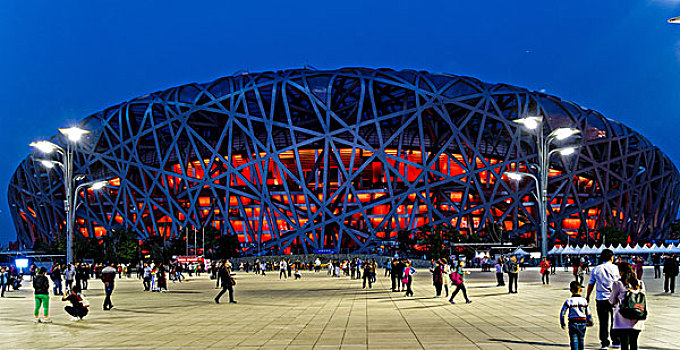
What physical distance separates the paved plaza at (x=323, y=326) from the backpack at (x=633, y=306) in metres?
2.08

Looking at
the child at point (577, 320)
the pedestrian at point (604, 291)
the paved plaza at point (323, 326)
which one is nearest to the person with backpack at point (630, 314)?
the child at point (577, 320)

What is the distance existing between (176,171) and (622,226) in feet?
193

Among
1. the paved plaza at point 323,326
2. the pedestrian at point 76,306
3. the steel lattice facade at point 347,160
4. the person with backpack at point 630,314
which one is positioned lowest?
the paved plaza at point 323,326

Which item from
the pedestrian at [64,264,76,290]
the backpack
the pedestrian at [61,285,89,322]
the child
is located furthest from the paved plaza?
the pedestrian at [64,264,76,290]

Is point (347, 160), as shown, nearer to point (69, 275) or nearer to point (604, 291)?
point (69, 275)

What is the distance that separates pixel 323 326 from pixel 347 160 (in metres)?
71.4

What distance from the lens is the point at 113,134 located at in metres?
87.0

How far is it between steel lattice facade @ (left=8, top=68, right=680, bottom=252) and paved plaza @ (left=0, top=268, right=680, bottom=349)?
60469 mm

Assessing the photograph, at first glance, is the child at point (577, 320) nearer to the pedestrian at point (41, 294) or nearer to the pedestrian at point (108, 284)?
the pedestrian at point (41, 294)

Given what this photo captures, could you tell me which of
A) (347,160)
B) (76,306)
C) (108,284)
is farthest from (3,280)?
(347,160)

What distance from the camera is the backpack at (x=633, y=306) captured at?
7.98 meters

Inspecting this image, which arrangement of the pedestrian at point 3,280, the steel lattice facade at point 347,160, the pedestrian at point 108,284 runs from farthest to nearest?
the steel lattice facade at point 347,160 → the pedestrian at point 3,280 → the pedestrian at point 108,284

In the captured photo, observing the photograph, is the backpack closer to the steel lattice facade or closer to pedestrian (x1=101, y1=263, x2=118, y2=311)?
pedestrian (x1=101, y1=263, x2=118, y2=311)

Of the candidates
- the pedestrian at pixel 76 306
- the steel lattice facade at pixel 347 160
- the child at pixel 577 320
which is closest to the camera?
the child at pixel 577 320
